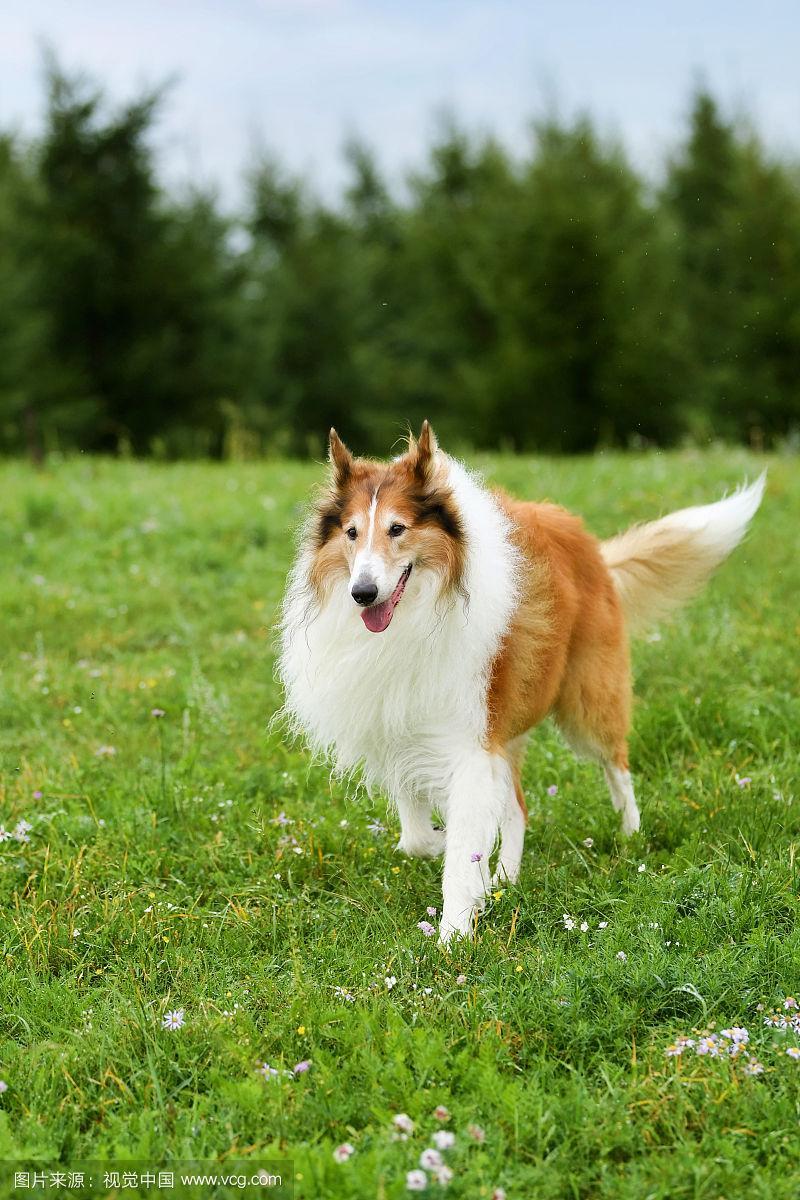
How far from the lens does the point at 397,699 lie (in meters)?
4.15

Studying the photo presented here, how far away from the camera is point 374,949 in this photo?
381cm

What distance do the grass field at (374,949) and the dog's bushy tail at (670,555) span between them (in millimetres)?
553

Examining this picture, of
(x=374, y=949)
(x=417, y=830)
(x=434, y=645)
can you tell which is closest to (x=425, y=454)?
(x=434, y=645)

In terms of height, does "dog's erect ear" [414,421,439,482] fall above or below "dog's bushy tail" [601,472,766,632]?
above

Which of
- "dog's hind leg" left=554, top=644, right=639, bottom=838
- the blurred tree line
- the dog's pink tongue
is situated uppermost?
the blurred tree line

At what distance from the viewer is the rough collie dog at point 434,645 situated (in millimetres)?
3980

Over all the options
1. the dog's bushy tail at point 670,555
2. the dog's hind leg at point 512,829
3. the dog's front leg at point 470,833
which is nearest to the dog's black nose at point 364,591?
the dog's front leg at point 470,833

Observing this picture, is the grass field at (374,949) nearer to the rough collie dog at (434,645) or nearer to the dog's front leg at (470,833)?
the dog's front leg at (470,833)

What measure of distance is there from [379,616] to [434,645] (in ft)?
0.94

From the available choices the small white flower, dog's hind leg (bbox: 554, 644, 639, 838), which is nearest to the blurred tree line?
dog's hind leg (bbox: 554, 644, 639, 838)

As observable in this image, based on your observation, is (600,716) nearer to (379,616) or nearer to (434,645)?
(434,645)

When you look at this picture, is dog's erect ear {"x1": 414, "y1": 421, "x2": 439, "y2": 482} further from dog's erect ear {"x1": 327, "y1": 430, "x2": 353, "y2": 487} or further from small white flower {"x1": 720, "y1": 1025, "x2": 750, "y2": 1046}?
small white flower {"x1": 720, "y1": 1025, "x2": 750, "y2": 1046}

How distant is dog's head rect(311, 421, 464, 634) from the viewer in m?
3.91

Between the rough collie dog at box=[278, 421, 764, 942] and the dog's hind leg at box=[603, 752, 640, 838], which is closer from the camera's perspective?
the rough collie dog at box=[278, 421, 764, 942]
